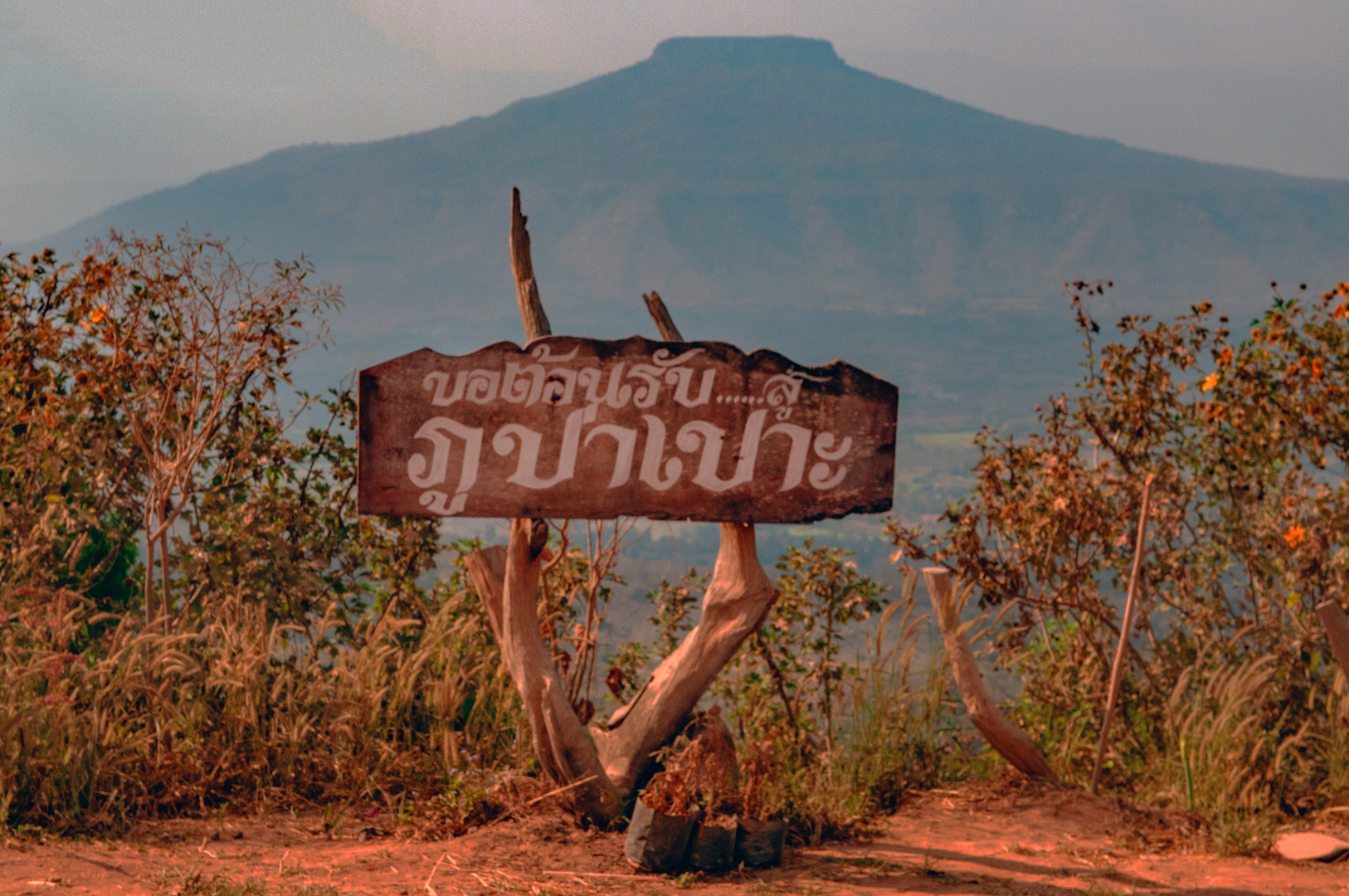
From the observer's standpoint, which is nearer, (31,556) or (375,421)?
(375,421)

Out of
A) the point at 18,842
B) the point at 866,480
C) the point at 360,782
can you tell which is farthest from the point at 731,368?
the point at 18,842

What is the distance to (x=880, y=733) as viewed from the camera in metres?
5.77

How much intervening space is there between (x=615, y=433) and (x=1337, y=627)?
3744mm

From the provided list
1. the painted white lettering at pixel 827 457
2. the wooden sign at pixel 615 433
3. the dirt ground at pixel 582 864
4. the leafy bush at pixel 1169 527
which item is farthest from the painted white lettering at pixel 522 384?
the leafy bush at pixel 1169 527

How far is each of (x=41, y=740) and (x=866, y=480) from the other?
3828mm

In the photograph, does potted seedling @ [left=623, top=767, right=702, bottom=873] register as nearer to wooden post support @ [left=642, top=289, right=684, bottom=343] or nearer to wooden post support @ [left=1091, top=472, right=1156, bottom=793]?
wooden post support @ [left=642, top=289, right=684, bottom=343]

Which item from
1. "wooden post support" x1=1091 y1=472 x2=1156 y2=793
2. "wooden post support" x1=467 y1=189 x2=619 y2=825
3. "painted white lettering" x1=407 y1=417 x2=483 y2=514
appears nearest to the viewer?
"painted white lettering" x1=407 y1=417 x2=483 y2=514

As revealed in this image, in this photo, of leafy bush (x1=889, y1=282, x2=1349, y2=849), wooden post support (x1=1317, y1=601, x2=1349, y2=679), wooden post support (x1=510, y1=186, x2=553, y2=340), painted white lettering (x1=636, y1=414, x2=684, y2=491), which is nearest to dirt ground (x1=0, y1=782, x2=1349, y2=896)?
wooden post support (x1=1317, y1=601, x2=1349, y2=679)

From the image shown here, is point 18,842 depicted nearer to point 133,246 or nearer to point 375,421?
point 375,421

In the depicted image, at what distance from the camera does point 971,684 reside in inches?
232

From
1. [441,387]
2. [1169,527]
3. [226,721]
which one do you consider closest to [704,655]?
[441,387]

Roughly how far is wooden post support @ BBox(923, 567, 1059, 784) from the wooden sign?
1.33 m

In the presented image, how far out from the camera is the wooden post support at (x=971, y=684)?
586cm

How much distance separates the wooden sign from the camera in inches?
188
